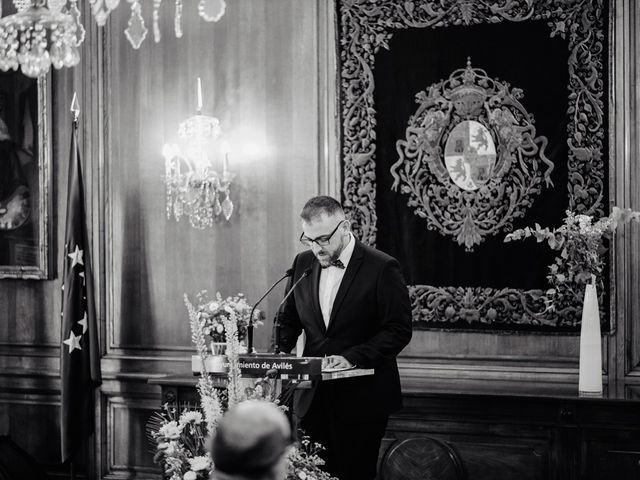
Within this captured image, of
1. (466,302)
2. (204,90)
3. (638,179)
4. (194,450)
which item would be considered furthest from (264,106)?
(194,450)

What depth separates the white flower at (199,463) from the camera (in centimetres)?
280

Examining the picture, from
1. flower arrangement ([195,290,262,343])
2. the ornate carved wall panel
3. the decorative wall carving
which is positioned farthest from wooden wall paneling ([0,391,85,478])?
the decorative wall carving

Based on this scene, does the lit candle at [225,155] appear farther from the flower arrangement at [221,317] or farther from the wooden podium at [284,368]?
the wooden podium at [284,368]

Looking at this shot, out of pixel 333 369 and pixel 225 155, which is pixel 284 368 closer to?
pixel 333 369

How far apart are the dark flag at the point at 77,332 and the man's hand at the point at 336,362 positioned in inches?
110

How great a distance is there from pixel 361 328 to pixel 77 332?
266 centimetres

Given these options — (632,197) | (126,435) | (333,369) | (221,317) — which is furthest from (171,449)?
(126,435)

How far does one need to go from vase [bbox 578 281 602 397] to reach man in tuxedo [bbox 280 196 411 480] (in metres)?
1.35

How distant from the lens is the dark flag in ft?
20.1

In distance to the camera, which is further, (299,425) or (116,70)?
(116,70)

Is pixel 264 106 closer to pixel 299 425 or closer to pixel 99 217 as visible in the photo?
pixel 99 217

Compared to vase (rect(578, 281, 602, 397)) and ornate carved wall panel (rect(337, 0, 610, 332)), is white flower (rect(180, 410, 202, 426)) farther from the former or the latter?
ornate carved wall panel (rect(337, 0, 610, 332))

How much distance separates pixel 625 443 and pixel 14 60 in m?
3.51

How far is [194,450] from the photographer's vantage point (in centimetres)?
295
